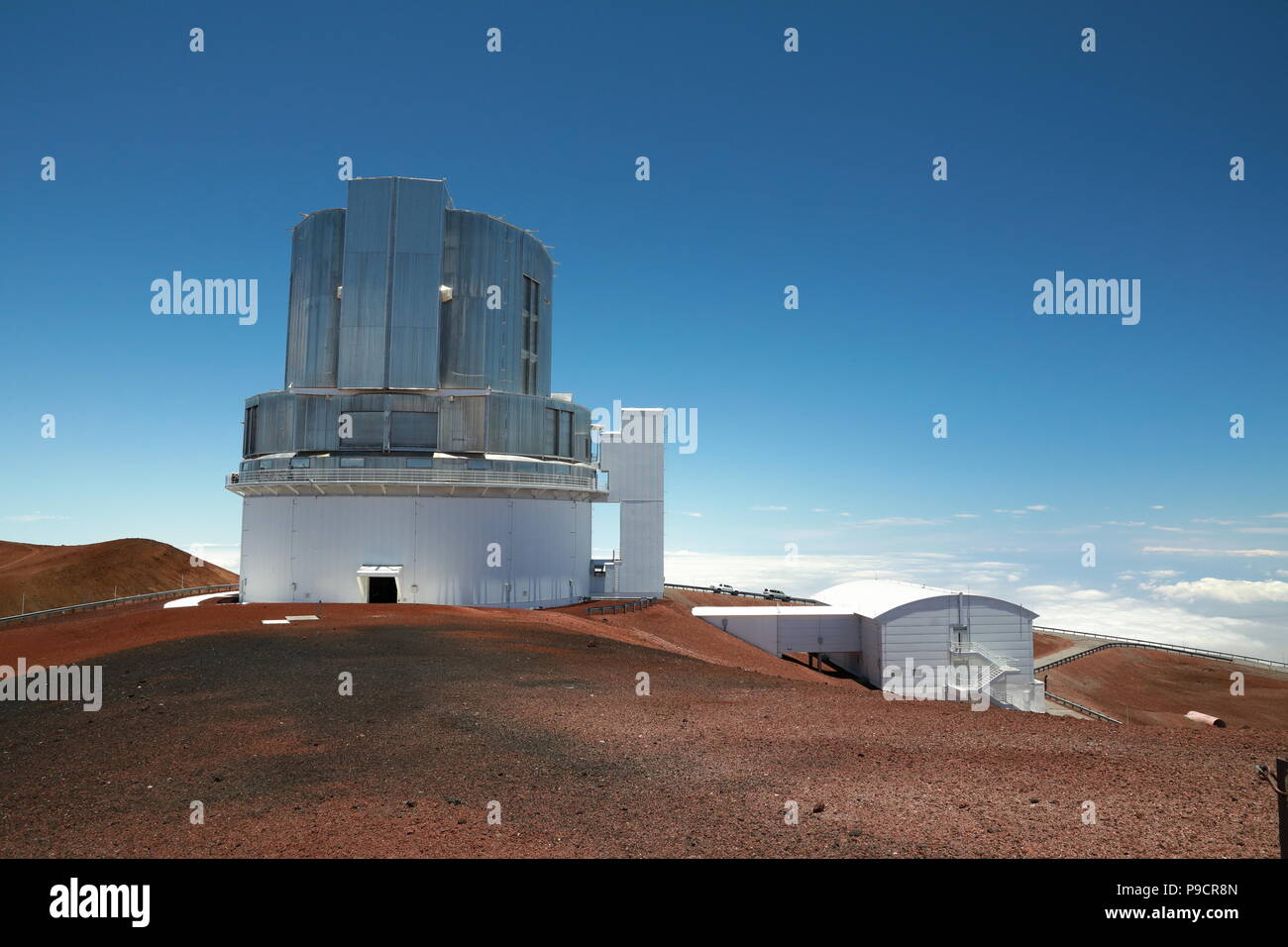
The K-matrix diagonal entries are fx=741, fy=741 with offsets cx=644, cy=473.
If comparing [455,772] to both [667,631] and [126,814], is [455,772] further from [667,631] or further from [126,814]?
[667,631]

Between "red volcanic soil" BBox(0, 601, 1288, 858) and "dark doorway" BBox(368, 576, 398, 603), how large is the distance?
15.6 m

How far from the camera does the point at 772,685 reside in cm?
1499

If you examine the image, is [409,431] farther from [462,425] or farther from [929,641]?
[929,641]

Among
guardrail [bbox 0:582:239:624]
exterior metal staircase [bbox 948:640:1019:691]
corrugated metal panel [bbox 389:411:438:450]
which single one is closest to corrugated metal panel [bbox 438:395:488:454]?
corrugated metal panel [bbox 389:411:438:450]

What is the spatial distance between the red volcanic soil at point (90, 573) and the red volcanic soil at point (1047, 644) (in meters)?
64.9

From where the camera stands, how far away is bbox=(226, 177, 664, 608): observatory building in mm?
31172

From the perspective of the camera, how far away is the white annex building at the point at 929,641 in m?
31.2

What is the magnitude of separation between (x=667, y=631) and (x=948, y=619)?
12.4 meters

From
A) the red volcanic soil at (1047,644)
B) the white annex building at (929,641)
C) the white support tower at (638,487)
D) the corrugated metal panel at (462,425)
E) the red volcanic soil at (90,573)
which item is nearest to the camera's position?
the white annex building at (929,641)

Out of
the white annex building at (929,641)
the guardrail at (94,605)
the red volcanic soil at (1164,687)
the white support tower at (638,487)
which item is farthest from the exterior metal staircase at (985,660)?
the guardrail at (94,605)

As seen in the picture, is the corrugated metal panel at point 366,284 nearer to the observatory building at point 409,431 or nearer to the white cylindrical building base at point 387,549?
the observatory building at point 409,431

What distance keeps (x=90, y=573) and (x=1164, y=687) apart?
77.1 m

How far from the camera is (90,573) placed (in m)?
59.8

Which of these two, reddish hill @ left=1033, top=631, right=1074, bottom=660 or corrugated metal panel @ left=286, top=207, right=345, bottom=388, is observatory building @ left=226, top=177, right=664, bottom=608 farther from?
reddish hill @ left=1033, top=631, right=1074, bottom=660
